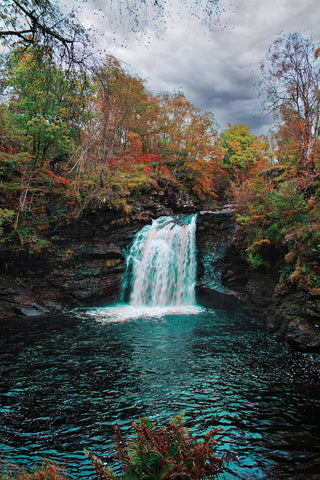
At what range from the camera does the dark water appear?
3631 mm

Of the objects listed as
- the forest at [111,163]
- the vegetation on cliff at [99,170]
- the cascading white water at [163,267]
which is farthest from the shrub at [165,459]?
the cascading white water at [163,267]

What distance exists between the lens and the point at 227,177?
2466cm

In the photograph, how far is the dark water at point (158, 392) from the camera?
363 cm

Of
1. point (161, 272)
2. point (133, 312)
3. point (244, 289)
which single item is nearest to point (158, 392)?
point (133, 312)

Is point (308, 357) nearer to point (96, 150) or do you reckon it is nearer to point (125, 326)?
point (125, 326)

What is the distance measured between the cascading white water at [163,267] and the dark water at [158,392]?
3.84m

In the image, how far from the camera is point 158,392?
5.11 metres

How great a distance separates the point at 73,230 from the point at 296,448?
11739 millimetres

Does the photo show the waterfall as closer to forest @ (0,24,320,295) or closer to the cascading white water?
the cascading white water

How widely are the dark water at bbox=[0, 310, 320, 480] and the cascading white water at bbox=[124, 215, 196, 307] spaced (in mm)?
3845

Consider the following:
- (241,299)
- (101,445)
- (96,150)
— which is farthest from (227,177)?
(101,445)

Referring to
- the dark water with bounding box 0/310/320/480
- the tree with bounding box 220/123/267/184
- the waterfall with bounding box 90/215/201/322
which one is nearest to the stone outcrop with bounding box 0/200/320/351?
the waterfall with bounding box 90/215/201/322

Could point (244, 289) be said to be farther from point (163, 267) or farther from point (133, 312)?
point (133, 312)

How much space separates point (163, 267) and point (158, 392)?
8.05m
